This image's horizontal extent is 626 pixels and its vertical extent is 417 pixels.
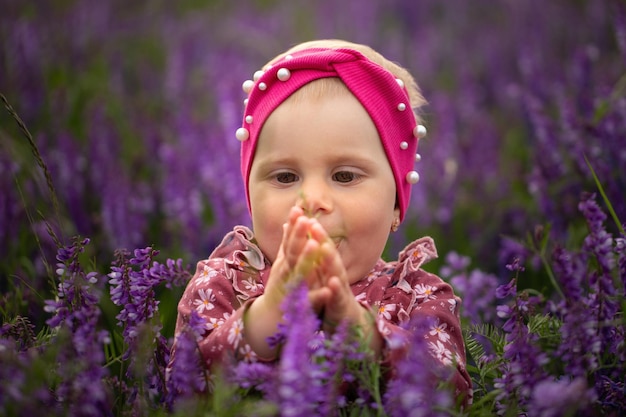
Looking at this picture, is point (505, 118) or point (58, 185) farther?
point (505, 118)

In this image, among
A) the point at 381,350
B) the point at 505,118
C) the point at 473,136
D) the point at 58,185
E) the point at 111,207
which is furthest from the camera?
the point at 505,118

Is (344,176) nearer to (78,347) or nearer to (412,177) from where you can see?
(412,177)

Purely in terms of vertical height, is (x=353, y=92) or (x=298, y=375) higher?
(x=353, y=92)

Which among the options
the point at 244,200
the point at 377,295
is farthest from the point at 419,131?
the point at 244,200

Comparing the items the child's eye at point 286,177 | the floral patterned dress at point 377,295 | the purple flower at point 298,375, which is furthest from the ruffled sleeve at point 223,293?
the purple flower at point 298,375

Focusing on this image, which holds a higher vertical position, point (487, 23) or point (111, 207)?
point (487, 23)

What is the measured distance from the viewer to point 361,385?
1.48 m

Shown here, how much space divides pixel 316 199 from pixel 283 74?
0.38 m

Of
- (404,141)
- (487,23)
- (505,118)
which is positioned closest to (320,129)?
(404,141)

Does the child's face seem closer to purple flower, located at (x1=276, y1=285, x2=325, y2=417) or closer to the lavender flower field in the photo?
the lavender flower field

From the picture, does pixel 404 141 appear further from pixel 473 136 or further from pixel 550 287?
pixel 473 136

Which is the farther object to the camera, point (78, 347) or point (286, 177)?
point (286, 177)

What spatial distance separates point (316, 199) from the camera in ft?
5.67

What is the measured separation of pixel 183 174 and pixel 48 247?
3.41 feet
